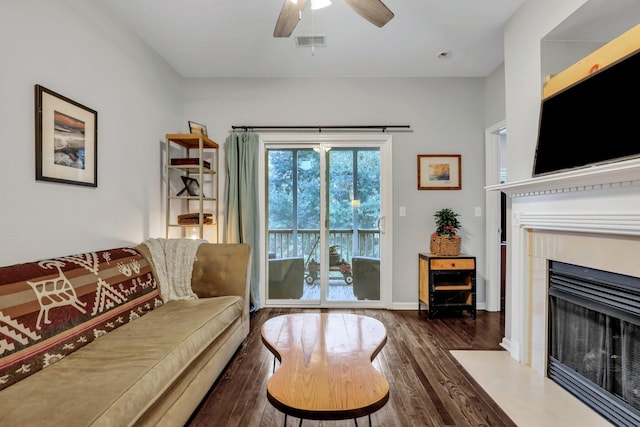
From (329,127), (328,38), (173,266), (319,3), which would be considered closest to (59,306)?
(173,266)

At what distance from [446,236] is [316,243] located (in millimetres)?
1505

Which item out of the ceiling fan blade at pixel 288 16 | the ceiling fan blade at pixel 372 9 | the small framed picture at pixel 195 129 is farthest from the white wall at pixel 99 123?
the ceiling fan blade at pixel 372 9

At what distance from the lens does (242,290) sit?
103 inches

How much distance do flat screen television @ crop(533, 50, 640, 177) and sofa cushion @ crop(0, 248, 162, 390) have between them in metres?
2.87

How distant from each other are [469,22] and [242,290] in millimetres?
3003

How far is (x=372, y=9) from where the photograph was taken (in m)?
1.81

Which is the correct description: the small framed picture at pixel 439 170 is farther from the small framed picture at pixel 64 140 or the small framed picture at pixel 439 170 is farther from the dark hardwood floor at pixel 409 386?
the small framed picture at pixel 64 140

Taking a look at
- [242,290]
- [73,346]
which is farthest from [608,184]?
[73,346]

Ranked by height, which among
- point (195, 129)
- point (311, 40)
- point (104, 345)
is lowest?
point (104, 345)

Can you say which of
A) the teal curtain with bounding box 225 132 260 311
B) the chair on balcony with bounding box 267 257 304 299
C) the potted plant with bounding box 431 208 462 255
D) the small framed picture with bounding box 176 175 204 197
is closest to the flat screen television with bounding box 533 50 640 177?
the potted plant with bounding box 431 208 462 255

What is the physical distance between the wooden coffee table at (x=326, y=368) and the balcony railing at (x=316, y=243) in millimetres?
1616

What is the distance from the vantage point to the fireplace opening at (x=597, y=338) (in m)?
1.61

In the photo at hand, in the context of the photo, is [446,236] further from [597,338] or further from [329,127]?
[329,127]

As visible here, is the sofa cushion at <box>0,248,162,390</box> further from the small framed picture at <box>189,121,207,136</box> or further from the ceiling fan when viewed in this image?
the ceiling fan
